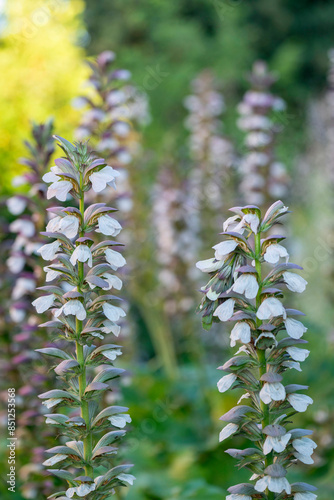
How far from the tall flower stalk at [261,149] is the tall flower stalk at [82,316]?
324cm

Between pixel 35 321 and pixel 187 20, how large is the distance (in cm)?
1607

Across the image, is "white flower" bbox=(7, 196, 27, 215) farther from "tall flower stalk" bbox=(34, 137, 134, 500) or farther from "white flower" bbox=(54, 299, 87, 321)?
"white flower" bbox=(54, 299, 87, 321)

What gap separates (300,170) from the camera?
43.5 feet

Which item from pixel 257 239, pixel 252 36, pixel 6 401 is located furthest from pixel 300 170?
pixel 257 239

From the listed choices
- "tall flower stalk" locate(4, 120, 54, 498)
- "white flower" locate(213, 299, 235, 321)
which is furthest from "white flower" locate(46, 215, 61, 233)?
"tall flower stalk" locate(4, 120, 54, 498)

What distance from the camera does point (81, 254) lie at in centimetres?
167

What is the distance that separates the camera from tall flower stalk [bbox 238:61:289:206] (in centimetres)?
493

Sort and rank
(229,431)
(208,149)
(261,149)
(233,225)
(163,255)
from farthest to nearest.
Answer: (208,149) → (163,255) → (261,149) → (233,225) → (229,431)

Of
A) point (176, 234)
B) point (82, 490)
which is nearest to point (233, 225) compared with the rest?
point (82, 490)

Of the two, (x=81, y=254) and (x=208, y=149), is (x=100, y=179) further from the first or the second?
(x=208, y=149)

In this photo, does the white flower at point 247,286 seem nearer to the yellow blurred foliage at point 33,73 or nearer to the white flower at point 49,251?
the white flower at point 49,251

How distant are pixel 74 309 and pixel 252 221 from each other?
56cm

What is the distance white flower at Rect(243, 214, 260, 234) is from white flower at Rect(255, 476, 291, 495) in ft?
2.23

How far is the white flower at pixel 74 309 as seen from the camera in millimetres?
1665
